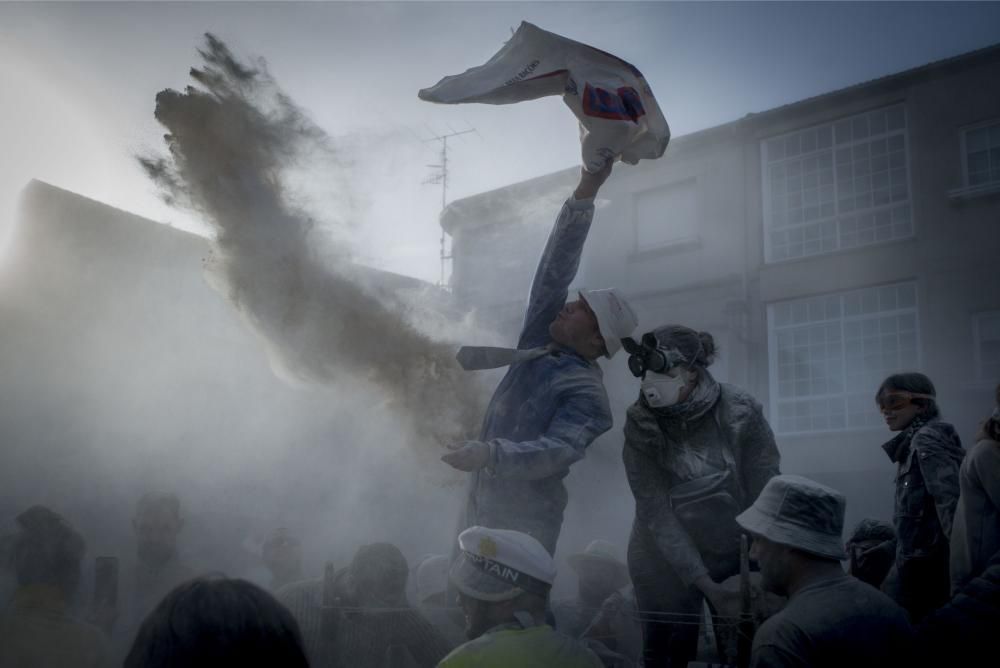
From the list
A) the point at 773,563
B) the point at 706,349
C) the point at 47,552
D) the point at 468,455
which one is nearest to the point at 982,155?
the point at 706,349

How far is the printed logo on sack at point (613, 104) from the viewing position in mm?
4441

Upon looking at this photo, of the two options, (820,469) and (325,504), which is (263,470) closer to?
(325,504)

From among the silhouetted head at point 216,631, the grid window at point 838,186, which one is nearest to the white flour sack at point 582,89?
the silhouetted head at point 216,631

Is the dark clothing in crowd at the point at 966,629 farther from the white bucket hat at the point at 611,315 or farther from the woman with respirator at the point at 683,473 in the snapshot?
the white bucket hat at the point at 611,315

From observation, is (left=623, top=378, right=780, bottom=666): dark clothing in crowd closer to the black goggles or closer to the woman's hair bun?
the woman's hair bun

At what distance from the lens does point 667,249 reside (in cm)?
1788

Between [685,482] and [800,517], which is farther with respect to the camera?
[685,482]

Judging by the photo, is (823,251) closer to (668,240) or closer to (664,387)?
(668,240)

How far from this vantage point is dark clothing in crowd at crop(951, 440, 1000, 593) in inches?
135

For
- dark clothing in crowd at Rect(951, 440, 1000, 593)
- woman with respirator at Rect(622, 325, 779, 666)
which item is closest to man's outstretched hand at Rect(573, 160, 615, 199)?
woman with respirator at Rect(622, 325, 779, 666)

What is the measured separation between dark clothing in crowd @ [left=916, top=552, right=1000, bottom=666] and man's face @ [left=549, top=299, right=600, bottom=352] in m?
2.08

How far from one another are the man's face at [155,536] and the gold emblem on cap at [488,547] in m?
4.69

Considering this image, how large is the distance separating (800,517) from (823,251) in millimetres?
14431

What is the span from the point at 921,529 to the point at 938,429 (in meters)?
0.52
